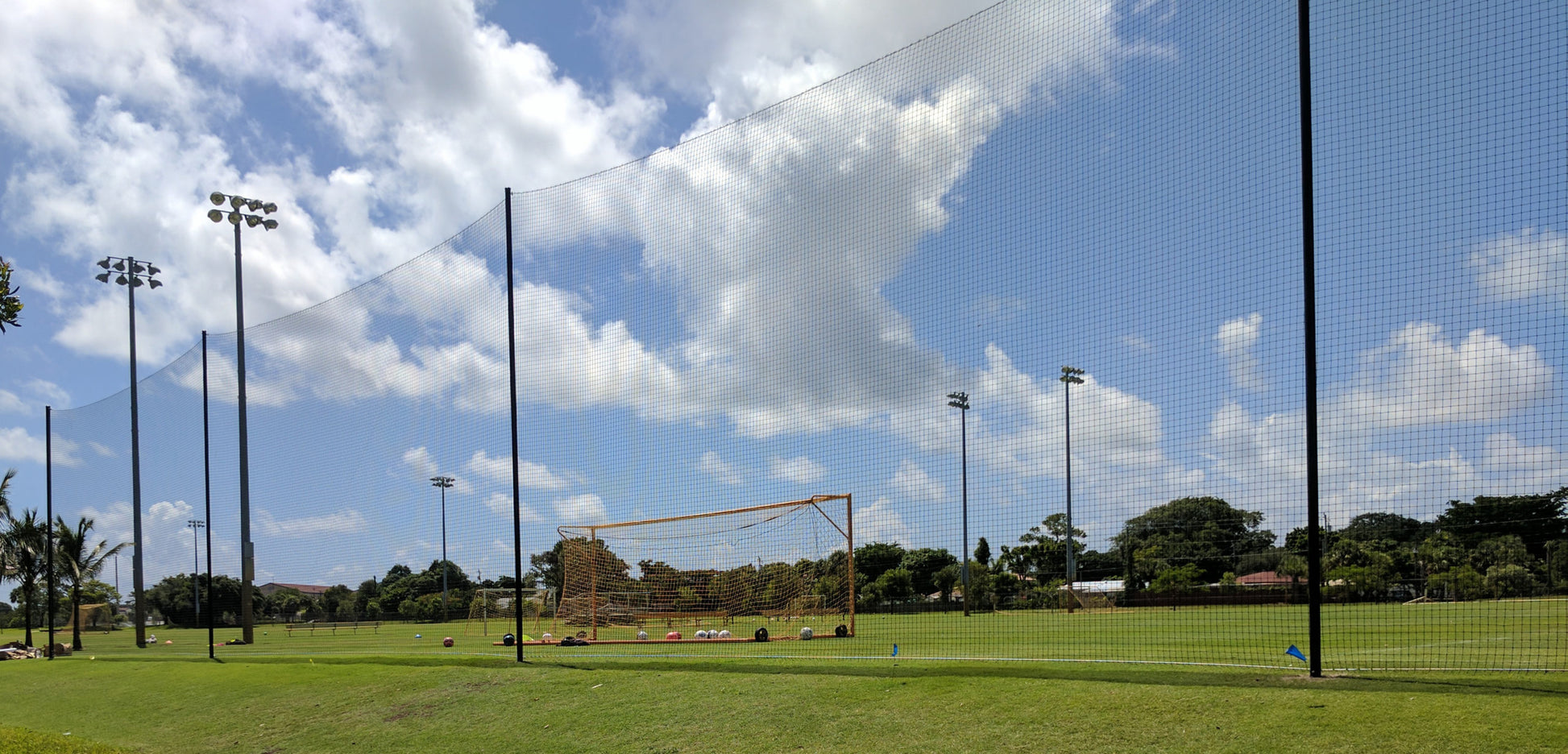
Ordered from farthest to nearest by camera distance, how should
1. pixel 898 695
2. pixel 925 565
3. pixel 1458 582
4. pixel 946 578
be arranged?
pixel 946 578 → pixel 925 565 → pixel 1458 582 → pixel 898 695

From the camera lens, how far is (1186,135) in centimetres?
845

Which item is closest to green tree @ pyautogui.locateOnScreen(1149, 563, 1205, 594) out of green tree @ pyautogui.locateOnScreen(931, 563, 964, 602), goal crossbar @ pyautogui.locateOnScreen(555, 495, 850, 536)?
green tree @ pyautogui.locateOnScreen(931, 563, 964, 602)

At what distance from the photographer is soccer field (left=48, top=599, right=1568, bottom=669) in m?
8.59

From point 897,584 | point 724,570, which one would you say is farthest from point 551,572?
point 897,584

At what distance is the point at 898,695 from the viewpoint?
761 centimetres

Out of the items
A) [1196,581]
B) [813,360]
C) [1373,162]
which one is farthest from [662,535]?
[1373,162]

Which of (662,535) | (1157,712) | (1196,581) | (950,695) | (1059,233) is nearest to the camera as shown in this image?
(1157,712)

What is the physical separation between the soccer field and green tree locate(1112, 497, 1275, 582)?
874mm

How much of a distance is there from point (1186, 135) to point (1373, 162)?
1.46 metres

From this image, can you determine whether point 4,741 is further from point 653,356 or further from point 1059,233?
point 1059,233

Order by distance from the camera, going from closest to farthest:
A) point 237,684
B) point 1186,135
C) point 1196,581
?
point 1186,135 < point 1196,581 < point 237,684

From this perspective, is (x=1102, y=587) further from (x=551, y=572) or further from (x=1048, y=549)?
(x=551, y=572)

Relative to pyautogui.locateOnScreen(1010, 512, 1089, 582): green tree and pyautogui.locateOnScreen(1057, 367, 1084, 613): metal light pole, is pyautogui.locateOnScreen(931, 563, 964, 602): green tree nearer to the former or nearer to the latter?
pyautogui.locateOnScreen(1010, 512, 1089, 582): green tree

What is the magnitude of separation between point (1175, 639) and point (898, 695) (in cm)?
581
